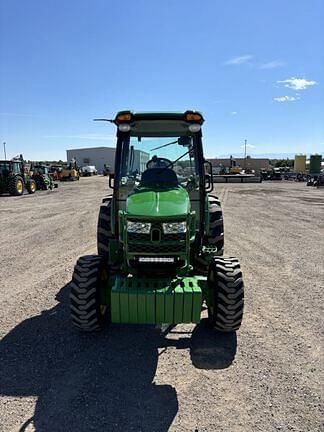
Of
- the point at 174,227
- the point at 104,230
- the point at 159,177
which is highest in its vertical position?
the point at 159,177

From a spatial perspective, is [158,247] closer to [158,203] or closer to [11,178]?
[158,203]

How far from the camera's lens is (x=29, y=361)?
377 cm

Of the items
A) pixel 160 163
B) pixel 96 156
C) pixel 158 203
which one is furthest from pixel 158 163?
pixel 96 156

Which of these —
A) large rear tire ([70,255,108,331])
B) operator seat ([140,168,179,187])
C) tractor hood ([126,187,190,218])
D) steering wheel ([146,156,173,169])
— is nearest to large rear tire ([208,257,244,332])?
tractor hood ([126,187,190,218])

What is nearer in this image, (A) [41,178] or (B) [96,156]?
(A) [41,178]

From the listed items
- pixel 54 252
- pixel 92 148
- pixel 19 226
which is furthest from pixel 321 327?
pixel 92 148

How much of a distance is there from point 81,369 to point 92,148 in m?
81.0

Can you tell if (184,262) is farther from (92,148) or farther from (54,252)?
(92,148)

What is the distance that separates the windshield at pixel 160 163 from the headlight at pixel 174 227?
86 centimetres

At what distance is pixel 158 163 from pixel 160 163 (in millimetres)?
36

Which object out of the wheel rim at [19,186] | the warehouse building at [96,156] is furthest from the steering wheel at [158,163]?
the warehouse building at [96,156]

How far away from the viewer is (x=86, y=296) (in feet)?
13.2

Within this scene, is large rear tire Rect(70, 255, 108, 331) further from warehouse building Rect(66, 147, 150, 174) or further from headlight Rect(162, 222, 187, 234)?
warehouse building Rect(66, 147, 150, 174)

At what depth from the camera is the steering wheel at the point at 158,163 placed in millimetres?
4895
